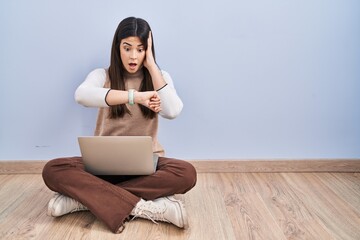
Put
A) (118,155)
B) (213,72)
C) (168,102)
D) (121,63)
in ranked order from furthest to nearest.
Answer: (213,72)
(121,63)
(168,102)
(118,155)

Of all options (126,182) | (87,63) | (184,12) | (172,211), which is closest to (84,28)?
(87,63)

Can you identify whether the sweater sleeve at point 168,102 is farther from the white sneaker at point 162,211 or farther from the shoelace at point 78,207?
the shoelace at point 78,207

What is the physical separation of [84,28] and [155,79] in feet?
1.62

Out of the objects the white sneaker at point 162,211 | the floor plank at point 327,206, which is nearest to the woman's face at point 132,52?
the white sneaker at point 162,211

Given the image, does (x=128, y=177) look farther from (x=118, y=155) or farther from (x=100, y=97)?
(x=100, y=97)

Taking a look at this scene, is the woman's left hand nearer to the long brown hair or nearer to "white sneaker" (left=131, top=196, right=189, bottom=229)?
the long brown hair

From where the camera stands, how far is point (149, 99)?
5.08 feet

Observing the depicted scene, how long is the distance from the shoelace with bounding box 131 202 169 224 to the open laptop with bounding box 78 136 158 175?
0.13 meters

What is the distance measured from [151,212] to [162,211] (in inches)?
1.6

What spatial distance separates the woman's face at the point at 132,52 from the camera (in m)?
1.63

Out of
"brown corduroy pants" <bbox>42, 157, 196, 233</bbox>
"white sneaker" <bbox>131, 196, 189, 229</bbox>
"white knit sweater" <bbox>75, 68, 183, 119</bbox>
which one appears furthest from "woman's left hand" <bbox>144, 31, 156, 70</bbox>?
"white sneaker" <bbox>131, 196, 189, 229</bbox>

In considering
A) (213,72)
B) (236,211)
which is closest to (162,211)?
(236,211)

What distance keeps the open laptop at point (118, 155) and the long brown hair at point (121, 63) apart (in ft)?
0.87

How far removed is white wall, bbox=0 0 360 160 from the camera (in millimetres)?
1900
